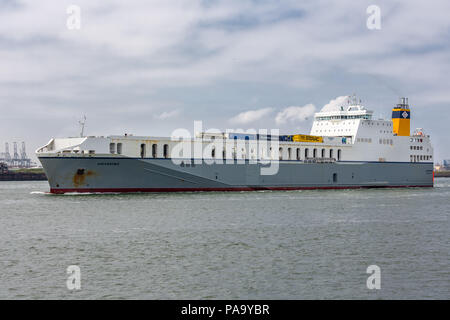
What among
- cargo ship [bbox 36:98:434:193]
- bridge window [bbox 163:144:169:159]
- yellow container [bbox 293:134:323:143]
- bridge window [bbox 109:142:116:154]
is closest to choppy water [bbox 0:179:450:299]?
cargo ship [bbox 36:98:434:193]

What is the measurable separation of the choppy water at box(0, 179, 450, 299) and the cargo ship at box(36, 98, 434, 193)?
7579 millimetres

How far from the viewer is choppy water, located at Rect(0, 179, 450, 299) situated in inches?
622

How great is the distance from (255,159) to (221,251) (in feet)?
106

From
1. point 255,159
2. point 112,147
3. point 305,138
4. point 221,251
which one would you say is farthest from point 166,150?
point 221,251

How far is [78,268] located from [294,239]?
9.86 meters

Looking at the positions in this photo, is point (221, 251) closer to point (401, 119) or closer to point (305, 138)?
point (305, 138)

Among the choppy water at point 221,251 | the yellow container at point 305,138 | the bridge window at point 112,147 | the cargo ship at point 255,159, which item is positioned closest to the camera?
the choppy water at point 221,251

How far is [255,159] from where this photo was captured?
174ft

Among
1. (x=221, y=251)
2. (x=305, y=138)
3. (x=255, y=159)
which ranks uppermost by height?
(x=305, y=138)

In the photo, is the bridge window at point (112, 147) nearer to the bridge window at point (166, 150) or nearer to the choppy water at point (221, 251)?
the bridge window at point (166, 150)

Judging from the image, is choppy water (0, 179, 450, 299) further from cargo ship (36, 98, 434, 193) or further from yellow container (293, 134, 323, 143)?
yellow container (293, 134, 323, 143)

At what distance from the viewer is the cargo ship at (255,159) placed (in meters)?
43.6

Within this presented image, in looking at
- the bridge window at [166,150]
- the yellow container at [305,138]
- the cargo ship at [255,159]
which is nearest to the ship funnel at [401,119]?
the cargo ship at [255,159]

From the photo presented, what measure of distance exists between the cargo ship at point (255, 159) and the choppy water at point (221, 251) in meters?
7.58
